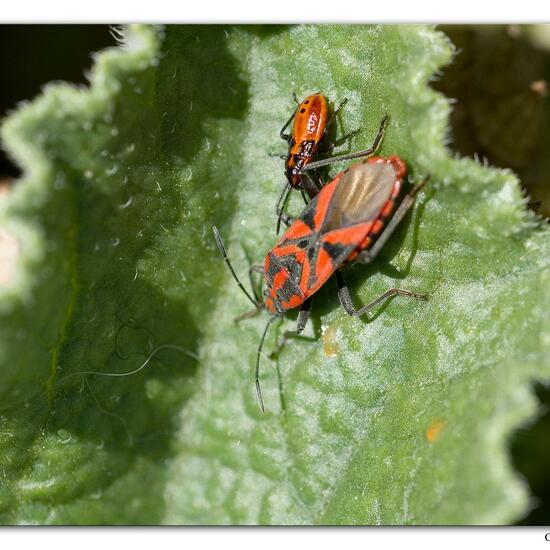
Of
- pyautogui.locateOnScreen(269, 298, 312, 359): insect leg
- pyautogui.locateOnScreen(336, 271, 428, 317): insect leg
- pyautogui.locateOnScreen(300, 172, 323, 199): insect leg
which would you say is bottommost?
pyautogui.locateOnScreen(269, 298, 312, 359): insect leg

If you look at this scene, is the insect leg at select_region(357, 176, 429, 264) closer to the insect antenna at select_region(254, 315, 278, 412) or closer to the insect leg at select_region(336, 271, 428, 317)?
the insect leg at select_region(336, 271, 428, 317)

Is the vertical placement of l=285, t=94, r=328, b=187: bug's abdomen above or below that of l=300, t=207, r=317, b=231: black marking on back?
above

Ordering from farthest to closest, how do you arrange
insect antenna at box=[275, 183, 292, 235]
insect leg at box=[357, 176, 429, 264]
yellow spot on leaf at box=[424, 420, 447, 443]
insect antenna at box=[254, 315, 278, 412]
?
insect antenna at box=[254, 315, 278, 412] < insect antenna at box=[275, 183, 292, 235] < insect leg at box=[357, 176, 429, 264] < yellow spot on leaf at box=[424, 420, 447, 443]

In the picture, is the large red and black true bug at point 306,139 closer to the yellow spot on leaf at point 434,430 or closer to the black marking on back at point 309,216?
the black marking on back at point 309,216

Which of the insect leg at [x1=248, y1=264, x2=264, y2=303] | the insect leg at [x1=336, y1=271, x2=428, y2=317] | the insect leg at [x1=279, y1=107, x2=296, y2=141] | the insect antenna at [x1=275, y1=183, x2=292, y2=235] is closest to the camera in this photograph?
the insect leg at [x1=336, y1=271, x2=428, y2=317]

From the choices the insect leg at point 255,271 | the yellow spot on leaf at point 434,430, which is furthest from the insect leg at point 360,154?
the yellow spot on leaf at point 434,430

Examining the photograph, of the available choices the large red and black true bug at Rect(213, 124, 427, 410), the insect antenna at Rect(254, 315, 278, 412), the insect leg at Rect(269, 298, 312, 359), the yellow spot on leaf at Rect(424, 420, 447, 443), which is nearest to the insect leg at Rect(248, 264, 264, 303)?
the large red and black true bug at Rect(213, 124, 427, 410)

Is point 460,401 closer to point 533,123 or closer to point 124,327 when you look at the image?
point 124,327

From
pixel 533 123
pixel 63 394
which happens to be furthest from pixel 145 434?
pixel 533 123
